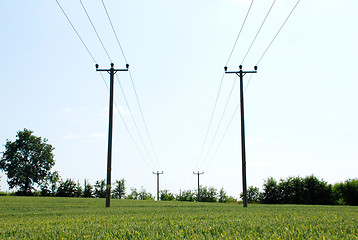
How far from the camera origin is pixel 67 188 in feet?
203

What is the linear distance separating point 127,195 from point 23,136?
2939cm

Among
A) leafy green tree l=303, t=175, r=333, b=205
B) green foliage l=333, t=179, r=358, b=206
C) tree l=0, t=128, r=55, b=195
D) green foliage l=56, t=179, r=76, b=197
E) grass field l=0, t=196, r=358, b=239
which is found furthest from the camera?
green foliage l=56, t=179, r=76, b=197

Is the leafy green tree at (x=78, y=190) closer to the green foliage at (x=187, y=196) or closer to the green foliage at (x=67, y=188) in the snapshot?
the green foliage at (x=67, y=188)

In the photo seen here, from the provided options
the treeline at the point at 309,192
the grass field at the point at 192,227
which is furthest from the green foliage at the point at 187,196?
the grass field at the point at 192,227

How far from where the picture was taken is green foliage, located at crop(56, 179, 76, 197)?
60800mm

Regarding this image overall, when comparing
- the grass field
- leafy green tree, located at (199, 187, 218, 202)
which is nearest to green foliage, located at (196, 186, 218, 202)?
leafy green tree, located at (199, 187, 218, 202)

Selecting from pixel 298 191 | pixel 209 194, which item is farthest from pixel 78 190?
pixel 298 191

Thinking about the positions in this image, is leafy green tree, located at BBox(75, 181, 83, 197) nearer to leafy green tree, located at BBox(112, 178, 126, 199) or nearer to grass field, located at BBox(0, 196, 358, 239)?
leafy green tree, located at BBox(112, 178, 126, 199)

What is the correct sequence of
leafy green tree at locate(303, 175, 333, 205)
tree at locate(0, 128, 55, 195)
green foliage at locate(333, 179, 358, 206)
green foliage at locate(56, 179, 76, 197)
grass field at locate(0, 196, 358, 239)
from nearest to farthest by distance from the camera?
grass field at locate(0, 196, 358, 239)
green foliage at locate(333, 179, 358, 206)
leafy green tree at locate(303, 175, 333, 205)
tree at locate(0, 128, 55, 195)
green foliage at locate(56, 179, 76, 197)

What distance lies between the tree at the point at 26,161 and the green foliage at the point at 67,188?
172 inches

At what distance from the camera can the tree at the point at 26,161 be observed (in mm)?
55500

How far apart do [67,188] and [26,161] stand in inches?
394

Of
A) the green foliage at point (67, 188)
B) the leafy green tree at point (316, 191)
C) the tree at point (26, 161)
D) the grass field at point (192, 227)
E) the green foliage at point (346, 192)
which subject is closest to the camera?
the grass field at point (192, 227)

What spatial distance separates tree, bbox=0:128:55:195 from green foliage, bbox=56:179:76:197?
14.4ft
